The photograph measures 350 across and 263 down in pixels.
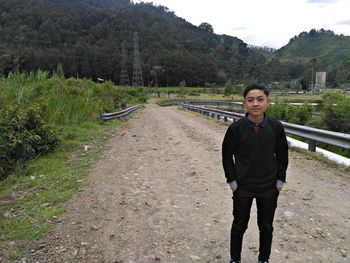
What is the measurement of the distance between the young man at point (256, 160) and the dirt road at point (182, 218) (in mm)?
602

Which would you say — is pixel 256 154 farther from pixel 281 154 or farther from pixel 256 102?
pixel 256 102

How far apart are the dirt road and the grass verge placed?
219 millimetres

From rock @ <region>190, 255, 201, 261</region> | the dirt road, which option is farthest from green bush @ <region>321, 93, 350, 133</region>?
rock @ <region>190, 255, 201, 261</region>

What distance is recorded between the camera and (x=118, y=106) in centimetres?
2941

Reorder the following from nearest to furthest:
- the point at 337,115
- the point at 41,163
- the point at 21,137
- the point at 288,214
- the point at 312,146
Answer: the point at 288,214 → the point at 21,137 → the point at 41,163 → the point at 312,146 → the point at 337,115

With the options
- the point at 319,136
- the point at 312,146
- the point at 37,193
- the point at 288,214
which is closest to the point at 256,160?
the point at 288,214

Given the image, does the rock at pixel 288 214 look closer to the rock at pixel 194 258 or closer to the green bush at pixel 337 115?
the rock at pixel 194 258

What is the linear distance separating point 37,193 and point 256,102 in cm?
430

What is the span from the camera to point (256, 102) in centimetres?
320

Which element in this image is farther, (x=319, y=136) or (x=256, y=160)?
(x=319, y=136)

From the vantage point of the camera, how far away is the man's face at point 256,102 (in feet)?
10.5

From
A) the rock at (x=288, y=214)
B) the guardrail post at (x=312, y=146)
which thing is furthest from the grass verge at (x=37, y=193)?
the guardrail post at (x=312, y=146)

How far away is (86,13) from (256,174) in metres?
159

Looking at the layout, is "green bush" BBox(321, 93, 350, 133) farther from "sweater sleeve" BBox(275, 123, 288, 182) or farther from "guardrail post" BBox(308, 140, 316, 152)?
"sweater sleeve" BBox(275, 123, 288, 182)
